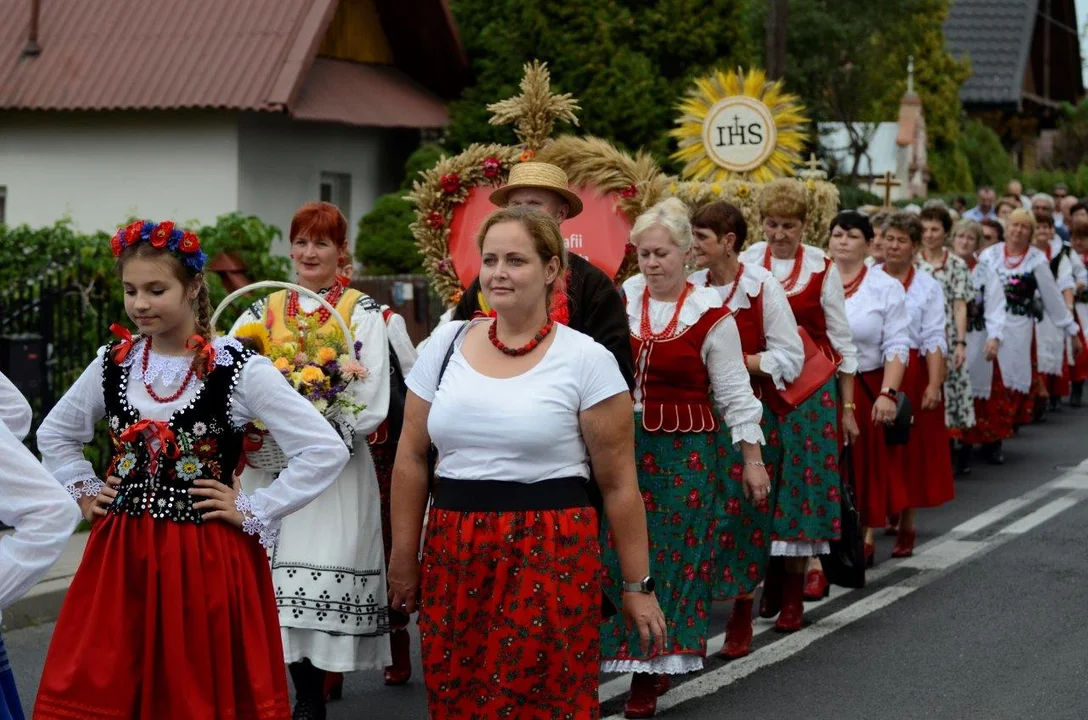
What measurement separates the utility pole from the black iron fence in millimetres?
12227

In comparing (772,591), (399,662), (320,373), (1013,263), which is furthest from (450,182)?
(1013,263)

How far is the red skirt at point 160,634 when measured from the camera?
474 centimetres

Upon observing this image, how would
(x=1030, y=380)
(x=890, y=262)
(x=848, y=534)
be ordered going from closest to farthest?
(x=848, y=534)
(x=890, y=262)
(x=1030, y=380)

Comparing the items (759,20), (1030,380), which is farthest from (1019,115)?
(1030,380)

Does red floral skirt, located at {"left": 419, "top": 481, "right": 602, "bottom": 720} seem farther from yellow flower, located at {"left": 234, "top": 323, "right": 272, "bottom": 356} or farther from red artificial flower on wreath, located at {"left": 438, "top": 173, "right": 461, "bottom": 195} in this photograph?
red artificial flower on wreath, located at {"left": 438, "top": 173, "right": 461, "bottom": 195}

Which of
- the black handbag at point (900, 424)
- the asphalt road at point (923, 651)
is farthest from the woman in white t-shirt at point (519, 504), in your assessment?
the black handbag at point (900, 424)

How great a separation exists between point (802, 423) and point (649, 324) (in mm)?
1756

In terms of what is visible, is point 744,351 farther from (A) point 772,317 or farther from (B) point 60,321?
(B) point 60,321

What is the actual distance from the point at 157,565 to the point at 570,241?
11.6 ft

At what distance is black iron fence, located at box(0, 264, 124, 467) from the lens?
11.5 m

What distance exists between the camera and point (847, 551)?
8852mm

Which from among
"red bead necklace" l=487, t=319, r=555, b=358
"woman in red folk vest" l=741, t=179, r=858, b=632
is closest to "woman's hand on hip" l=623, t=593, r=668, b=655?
"red bead necklace" l=487, t=319, r=555, b=358

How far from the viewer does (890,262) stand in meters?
10.5

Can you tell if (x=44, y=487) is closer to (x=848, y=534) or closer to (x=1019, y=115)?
(x=848, y=534)
